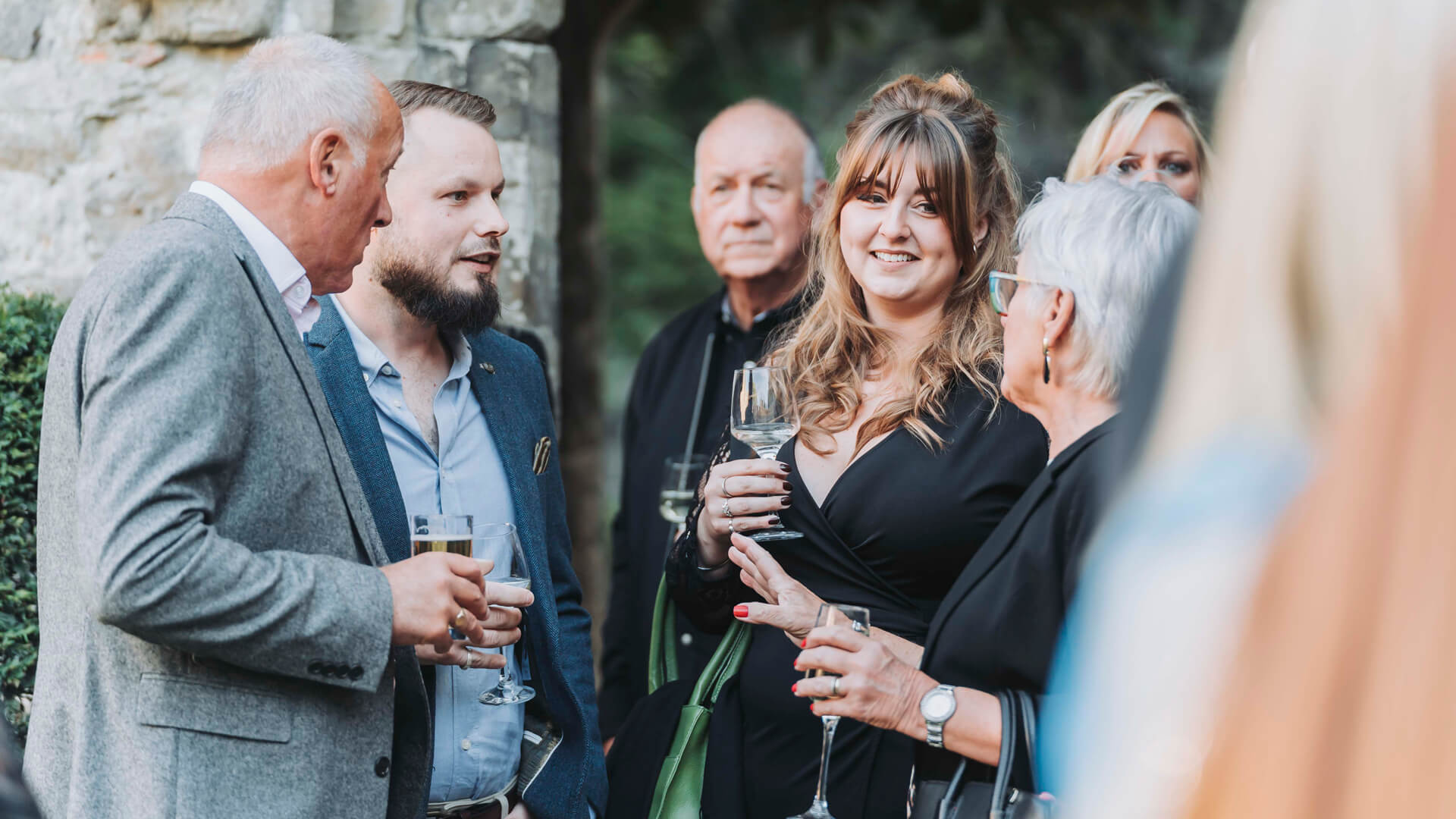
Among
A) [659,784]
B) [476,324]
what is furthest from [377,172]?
[659,784]

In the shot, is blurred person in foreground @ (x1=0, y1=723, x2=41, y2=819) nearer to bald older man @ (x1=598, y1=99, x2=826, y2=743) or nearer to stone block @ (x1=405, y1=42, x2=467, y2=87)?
bald older man @ (x1=598, y1=99, x2=826, y2=743)

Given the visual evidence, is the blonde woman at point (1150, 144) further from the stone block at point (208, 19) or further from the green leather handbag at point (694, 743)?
the stone block at point (208, 19)

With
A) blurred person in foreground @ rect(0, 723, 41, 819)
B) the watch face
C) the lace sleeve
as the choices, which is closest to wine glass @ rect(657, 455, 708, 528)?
the lace sleeve

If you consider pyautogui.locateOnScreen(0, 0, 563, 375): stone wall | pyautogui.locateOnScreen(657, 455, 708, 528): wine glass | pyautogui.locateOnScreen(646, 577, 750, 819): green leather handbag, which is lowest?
pyautogui.locateOnScreen(646, 577, 750, 819): green leather handbag

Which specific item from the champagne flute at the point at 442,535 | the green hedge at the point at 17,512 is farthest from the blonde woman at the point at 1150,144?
the green hedge at the point at 17,512

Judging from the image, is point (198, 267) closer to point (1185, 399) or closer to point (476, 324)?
point (476, 324)

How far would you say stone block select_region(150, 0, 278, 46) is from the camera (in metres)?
3.53

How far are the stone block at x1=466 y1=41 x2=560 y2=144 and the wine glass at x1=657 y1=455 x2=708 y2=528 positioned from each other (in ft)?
3.95

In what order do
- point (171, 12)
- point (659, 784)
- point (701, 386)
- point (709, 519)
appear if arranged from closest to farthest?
point (659, 784) → point (709, 519) → point (171, 12) → point (701, 386)

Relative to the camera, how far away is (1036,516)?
2.13 m

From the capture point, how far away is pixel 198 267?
5.99 ft

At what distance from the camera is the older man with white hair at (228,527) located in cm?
174

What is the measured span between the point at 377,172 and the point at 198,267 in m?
0.43


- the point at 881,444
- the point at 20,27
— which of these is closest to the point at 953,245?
the point at 881,444
